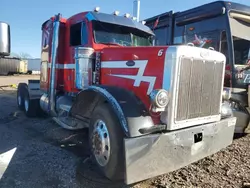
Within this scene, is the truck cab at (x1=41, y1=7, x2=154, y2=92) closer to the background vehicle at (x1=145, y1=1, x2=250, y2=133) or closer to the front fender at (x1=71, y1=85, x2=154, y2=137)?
the front fender at (x1=71, y1=85, x2=154, y2=137)

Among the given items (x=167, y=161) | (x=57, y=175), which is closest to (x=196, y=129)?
(x=167, y=161)

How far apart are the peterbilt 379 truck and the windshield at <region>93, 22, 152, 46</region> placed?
19 mm

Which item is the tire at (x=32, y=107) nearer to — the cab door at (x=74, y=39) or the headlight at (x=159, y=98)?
the cab door at (x=74, y=39)

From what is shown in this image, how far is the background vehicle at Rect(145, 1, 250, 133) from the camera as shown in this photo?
5371 mm

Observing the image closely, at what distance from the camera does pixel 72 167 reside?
149 inches

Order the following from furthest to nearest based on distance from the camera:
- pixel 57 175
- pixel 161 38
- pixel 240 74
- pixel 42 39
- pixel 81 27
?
pixel 161 38 < pixel 42 39 < pixel 240 74 < pixel 81 27 < pixel 57 175

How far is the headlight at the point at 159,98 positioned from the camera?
2.90 meters

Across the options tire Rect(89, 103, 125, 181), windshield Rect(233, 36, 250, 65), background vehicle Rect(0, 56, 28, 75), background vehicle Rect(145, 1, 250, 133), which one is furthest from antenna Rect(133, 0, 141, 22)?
background vehicle Rect(0, 56, 28, 75)

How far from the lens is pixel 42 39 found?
21.2ft

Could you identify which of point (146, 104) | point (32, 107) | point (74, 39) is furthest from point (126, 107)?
point (32, 107)

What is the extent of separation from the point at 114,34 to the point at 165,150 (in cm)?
251

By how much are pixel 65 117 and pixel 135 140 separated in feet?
8.26

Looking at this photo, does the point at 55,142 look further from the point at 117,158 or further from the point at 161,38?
the point at 161,38

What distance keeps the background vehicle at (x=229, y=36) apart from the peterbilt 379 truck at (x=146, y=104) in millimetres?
1569
